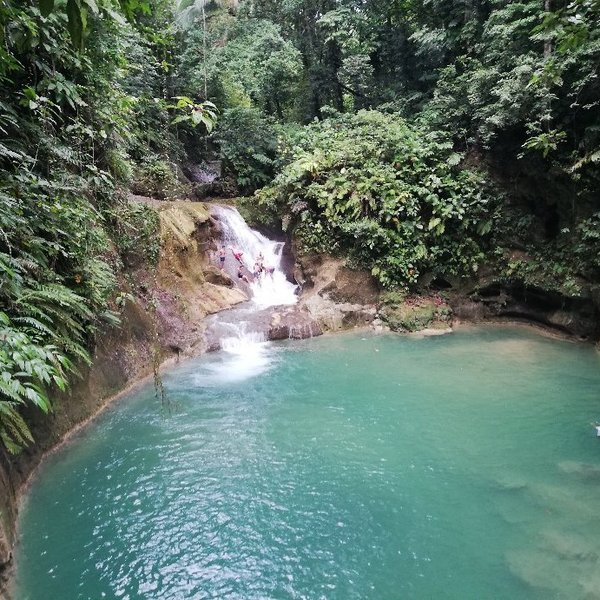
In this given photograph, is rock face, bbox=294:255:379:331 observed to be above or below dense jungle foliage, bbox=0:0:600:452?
below

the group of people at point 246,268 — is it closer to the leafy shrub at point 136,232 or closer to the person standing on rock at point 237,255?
the person standing on rock at point 237,255

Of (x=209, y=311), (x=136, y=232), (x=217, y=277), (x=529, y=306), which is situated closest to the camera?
(x=136, y=232)

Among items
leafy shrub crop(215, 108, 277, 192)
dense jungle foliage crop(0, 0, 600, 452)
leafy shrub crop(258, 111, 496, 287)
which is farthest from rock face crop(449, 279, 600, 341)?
leafy shrub crop(215, 108, 277, 192)

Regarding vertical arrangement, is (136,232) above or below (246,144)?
below

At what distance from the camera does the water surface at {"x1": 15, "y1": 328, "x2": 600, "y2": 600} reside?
16.8ft

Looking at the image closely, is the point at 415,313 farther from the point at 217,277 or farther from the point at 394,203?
the point at 217,277

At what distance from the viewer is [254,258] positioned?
16.5m

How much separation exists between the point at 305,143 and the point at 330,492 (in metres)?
13.4

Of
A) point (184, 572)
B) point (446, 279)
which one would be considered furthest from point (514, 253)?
point (184, 572)

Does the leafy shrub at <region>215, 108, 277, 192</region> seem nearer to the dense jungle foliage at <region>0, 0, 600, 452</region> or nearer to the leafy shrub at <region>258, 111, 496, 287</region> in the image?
the dense jungle foliage at <region>0, 0, 600, 452</region>

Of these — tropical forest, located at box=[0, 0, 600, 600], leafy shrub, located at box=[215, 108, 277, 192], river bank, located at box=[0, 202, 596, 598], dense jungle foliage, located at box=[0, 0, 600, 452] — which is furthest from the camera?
leafy shrub, located at box=[215, 108, 277, 192]

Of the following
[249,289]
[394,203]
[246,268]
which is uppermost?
[394,203]

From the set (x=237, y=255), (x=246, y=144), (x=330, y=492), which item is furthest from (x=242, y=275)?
(x=330, y=492)

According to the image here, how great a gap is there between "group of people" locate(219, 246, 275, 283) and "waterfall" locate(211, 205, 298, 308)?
34 millimetres
